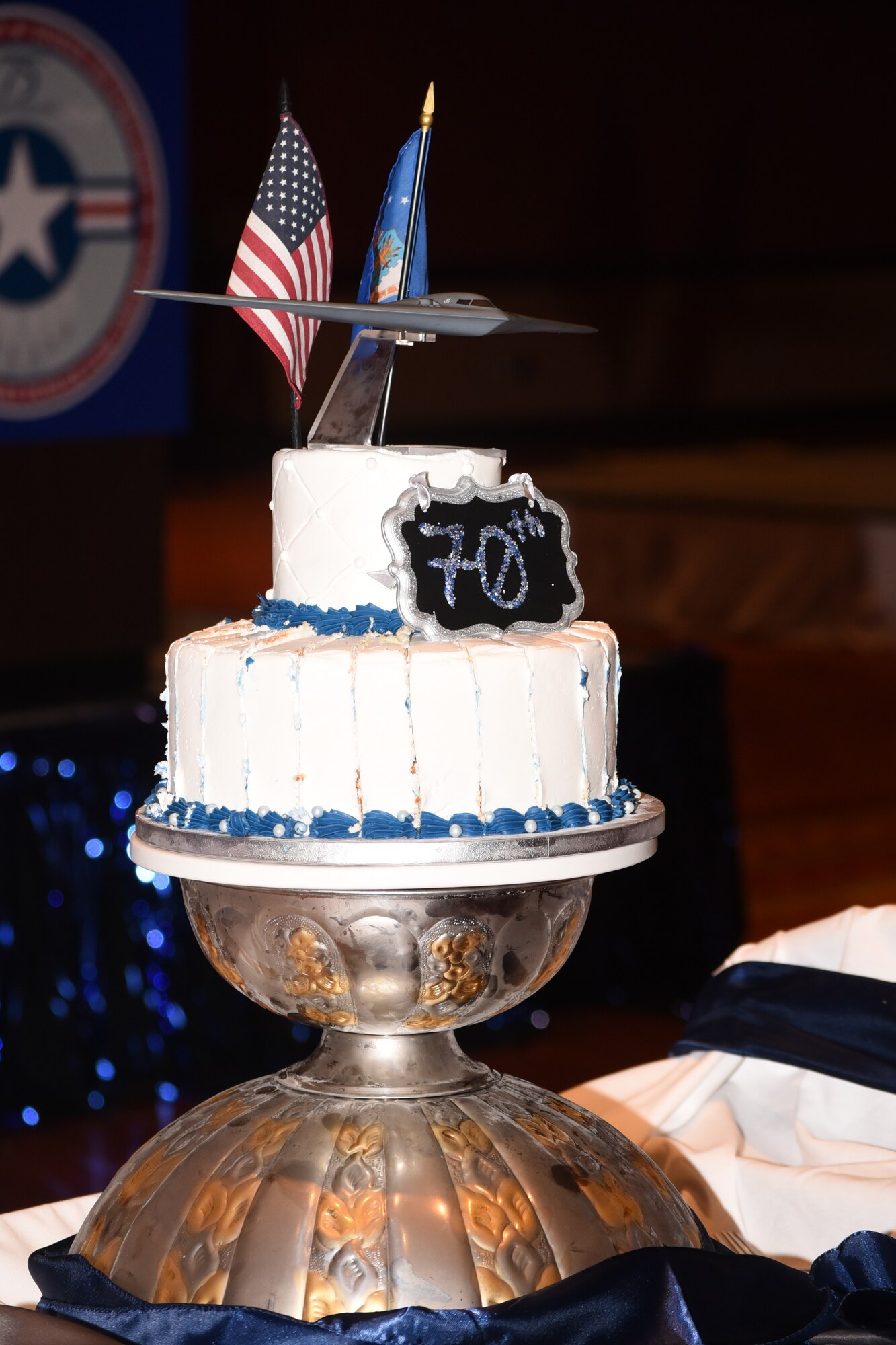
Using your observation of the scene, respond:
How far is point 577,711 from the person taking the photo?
135 cm

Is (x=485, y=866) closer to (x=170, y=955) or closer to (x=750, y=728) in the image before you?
(x=170, y=955)

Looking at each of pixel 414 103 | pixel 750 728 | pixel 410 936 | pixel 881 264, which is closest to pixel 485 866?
pixel 410 936

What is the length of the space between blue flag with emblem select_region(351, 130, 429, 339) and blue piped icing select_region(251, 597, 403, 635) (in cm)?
27

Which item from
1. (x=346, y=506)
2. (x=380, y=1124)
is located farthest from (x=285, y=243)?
(x=380, y=1124)

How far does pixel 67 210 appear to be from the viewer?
463 cm

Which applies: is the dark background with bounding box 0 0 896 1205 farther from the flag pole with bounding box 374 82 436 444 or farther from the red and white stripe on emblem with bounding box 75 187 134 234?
the flag pole with bounding box 374 82 436 444

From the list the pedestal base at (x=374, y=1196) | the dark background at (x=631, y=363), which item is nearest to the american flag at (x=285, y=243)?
the pedestal base at (x=374, y=1196)

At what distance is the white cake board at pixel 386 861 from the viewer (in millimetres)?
1227

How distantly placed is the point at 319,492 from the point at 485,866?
355 millimetres

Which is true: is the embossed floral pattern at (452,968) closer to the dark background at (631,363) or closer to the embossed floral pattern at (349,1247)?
the embossed floral pattern at (349,1247)

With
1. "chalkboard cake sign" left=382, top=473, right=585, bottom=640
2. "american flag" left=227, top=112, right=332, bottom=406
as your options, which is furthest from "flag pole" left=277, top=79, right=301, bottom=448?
"chalkboard cake sign" left=382, top=473, right=585, bottom=640

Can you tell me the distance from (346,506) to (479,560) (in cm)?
12

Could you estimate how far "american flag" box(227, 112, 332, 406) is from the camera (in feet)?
4.75

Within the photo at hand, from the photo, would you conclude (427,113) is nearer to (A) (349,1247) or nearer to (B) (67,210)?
(A) (349,1247)
